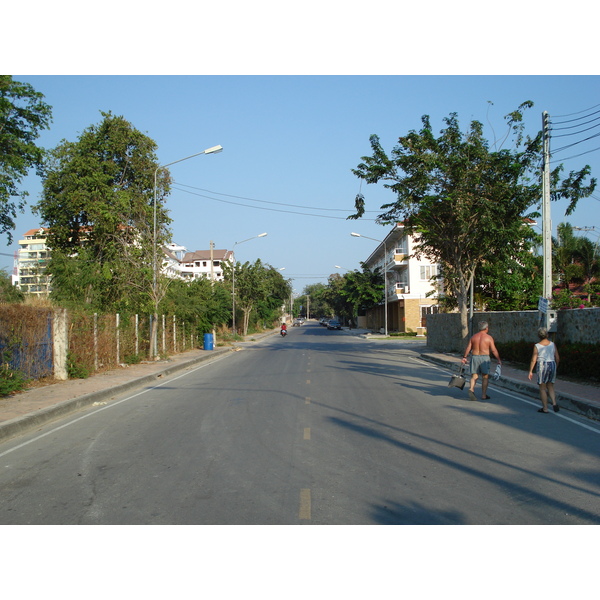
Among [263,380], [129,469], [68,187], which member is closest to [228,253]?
[68,187]

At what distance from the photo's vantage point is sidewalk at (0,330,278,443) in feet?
31.7

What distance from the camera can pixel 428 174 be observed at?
74.9ft

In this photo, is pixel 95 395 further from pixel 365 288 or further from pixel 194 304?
pixel 365 288

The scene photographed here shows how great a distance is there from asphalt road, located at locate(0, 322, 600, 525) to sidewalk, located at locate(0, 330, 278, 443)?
41 cm

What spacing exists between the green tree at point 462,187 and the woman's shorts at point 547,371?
1246 centimetres

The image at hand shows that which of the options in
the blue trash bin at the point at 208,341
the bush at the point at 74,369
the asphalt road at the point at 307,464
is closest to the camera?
the asphalt road at the point at 307,464

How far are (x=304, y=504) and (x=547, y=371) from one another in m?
6.69

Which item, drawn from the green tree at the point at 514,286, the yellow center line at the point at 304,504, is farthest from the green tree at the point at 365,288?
the yellow center line at the point at 304,504

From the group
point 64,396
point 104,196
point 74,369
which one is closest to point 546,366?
point 64,396

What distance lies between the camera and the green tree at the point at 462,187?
72.8 ft

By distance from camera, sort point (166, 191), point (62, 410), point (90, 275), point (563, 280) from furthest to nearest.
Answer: point (563, 280) → point (166, 191) → point (90, 275) → point (62, 410)

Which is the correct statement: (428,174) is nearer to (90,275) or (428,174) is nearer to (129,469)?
(90,275)

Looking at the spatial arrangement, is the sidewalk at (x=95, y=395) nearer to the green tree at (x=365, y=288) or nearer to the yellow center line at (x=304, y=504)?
the yellow center line at (x=304, y=504)

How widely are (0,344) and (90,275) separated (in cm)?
1203
